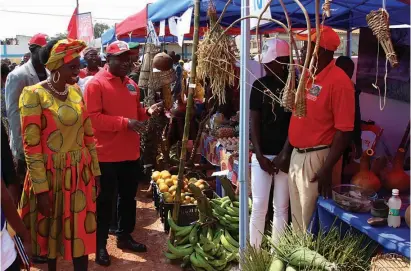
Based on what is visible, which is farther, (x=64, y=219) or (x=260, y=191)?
(x=260, y=191)

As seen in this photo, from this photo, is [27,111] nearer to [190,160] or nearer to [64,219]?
[64,219]

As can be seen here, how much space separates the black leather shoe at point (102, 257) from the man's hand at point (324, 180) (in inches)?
83.5

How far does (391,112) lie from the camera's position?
5.51 meters

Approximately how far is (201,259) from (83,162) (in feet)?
4.57

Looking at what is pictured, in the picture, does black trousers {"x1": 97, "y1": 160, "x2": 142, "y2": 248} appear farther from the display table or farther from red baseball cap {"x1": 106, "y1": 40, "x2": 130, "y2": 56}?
the display table

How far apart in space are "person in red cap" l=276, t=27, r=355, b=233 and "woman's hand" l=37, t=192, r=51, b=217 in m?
1.71

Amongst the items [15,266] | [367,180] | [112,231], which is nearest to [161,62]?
[112,231]

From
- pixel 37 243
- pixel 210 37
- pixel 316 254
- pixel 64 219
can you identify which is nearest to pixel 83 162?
pixel 64 219

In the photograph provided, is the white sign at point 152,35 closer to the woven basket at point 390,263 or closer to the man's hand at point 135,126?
the man's hand at point 135,126

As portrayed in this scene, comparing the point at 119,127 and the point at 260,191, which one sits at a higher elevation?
the point at 119,127

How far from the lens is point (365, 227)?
243cm

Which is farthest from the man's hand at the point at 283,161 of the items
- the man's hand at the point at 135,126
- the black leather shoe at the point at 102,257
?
the black leather shoe at the point at 102,257

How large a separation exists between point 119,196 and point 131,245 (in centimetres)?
52

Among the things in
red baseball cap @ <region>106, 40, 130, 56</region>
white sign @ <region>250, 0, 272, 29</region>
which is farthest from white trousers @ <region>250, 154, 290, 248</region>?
red baseball cap @ <region>106, 40, 130, 56</region>
